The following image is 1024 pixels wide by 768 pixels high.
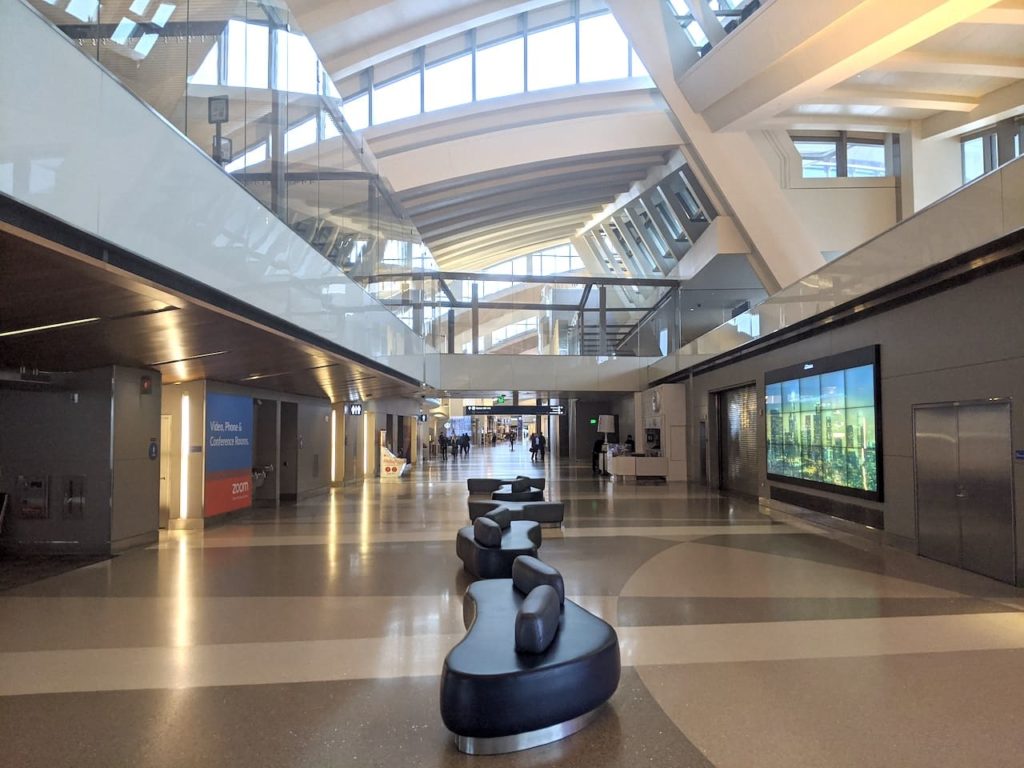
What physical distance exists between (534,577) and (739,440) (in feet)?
46.7

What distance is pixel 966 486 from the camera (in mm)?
8352

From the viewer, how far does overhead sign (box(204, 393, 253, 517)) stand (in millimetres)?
13070

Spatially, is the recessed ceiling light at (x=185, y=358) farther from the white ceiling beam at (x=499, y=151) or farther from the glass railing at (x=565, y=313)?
the glass railing at (x=565, y=313)

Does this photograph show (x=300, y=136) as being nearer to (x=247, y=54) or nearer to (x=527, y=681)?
(x=247, y=54)

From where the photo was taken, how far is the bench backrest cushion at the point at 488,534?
26.0 ft

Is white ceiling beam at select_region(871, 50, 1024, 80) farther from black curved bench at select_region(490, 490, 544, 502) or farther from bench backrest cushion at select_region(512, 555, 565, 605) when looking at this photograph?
bench backrest cushion at select_region(512, 555, 565, 605)

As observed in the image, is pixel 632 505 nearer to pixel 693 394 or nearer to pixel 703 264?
pixel 693 394

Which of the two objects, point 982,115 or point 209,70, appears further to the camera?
point 982,115

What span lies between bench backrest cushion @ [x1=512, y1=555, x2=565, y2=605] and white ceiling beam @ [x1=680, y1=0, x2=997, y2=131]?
41.9ft

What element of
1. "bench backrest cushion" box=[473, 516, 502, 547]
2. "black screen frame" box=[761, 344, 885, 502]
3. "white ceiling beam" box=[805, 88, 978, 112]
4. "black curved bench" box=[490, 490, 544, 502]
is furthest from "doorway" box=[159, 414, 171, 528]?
"white ceiling beam" box=[805, 88, 978, 112]

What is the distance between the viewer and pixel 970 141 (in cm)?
1953

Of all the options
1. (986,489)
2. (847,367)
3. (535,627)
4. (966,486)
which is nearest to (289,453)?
(847,367)

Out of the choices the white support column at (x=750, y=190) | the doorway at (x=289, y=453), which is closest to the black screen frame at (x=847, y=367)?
the white support column at (x=750, y=190)

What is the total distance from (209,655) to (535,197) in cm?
2788
